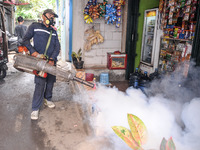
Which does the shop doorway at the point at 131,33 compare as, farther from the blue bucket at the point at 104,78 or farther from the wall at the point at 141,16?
the blue bucket at the point at 104,78

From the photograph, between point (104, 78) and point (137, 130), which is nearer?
point (137, 130)

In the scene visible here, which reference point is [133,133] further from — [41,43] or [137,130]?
[41,43]

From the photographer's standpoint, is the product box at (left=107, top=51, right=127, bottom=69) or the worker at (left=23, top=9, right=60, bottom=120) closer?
the worker at (left=23, top=9, right=60, bottom=120)

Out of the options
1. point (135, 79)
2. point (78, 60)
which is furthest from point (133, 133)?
point (78, 60)

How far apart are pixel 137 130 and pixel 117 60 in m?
4.24

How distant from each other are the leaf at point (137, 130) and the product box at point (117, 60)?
4008 millimetres

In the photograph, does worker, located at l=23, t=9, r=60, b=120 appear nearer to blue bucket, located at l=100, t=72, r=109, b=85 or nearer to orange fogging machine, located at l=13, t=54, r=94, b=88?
orange fogging machine, located at l=13, t=54, r=94, b=88

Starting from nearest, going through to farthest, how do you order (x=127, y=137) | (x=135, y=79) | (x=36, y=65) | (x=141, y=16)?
1. (x=127, y=137)
2. (x=36, y=65)
3. (x=135, y=79)
4. (x=141, y=16)

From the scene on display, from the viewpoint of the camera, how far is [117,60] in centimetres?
645

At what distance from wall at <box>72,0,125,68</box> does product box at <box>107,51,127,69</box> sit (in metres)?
0.30

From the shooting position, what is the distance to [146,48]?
21.0 ft

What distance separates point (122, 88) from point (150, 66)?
1102mm

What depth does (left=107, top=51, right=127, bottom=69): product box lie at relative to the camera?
630 cm

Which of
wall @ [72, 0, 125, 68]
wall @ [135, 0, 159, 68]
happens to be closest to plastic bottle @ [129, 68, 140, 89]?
wall @ [135, 0, 159, 68]
